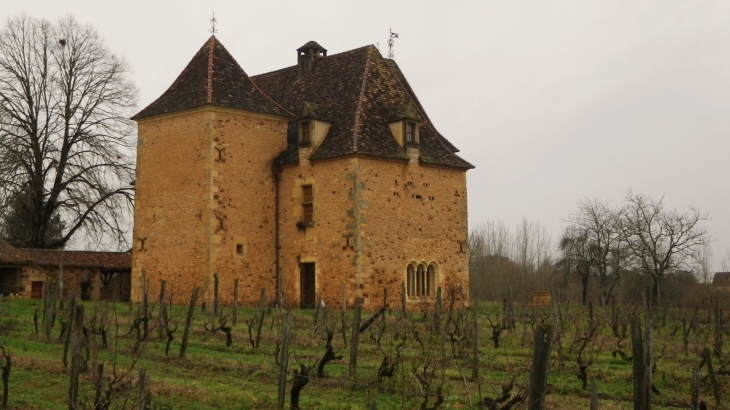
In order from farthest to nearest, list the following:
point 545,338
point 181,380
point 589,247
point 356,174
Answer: point 589,247 < point 356,174 < point 181,380 < point 545,338

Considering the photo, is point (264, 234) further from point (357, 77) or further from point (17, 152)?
point (17, 152)

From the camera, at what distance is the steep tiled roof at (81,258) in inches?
1489

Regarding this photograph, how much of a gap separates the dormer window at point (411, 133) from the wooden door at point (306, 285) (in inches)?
220

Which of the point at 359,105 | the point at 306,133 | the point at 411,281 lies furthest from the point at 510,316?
the point at 306,133

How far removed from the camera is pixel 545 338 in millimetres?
8375

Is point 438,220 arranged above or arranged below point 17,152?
below

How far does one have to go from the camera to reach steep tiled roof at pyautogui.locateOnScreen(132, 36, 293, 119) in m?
31.2

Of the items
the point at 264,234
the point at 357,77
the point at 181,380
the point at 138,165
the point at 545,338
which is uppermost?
the point at 357,77

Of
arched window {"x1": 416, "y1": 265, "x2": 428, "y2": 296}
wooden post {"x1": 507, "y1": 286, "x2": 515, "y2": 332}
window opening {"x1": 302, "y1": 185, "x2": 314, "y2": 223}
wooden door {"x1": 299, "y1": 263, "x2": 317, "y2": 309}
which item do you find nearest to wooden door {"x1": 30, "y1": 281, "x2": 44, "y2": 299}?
wooden door {"x1": 299, "y1": 263, "x2": 317, "y2": 309}

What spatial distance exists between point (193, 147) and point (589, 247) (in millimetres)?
23711

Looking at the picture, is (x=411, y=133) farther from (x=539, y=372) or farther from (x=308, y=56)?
(x=539, y=372)

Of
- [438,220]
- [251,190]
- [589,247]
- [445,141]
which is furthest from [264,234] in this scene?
[589,247]

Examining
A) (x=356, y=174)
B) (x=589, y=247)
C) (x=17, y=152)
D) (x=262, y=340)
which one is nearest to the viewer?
(x=262, y=340)

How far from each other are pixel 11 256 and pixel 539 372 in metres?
32.0
